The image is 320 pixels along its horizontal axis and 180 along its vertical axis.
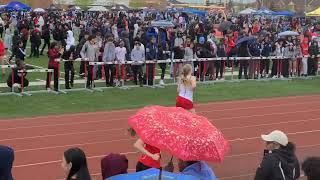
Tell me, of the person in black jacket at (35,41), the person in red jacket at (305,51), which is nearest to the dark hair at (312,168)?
the person in red jacket at (305,51)

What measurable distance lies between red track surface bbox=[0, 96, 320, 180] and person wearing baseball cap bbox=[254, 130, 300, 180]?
3.61 meters

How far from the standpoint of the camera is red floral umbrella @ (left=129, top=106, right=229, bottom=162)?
5.06 metres

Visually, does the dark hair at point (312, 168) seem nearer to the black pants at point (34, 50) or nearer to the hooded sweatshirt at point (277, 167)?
the hooded sweatshirt at point (277, 167)

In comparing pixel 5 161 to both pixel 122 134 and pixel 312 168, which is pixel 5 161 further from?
pixel 122 134

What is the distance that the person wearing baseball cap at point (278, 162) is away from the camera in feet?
19.1

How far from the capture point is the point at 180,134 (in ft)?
17.0

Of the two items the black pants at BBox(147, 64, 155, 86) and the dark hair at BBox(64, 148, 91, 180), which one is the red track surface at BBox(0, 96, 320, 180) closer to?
the black pants at BBox(147, 64, 155, 86)

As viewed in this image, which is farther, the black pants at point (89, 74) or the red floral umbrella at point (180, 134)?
the black pants at point (89, 74)

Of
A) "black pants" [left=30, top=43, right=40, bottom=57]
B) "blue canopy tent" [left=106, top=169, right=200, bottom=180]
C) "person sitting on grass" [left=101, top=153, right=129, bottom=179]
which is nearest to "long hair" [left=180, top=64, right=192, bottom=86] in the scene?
"person sitting on grass" [left=101, top=153, right=129, bottom=179]

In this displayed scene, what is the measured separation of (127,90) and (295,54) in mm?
8163

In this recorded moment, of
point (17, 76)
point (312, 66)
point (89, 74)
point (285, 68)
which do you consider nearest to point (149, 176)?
point (17, 76)

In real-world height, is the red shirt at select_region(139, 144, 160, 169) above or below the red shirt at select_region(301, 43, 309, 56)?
below

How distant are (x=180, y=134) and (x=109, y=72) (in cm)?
1494

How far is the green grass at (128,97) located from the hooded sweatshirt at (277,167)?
10.2 meters
